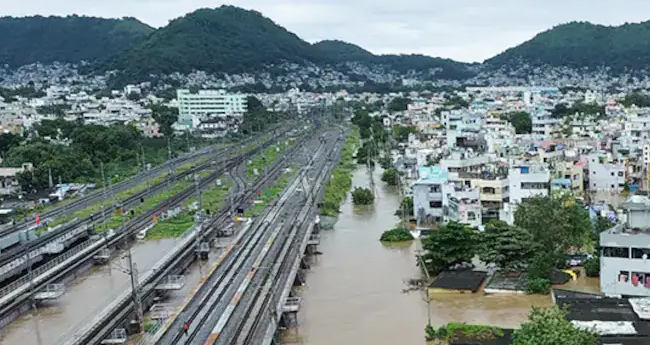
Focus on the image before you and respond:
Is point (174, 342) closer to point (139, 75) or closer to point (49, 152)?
point (49, 152)

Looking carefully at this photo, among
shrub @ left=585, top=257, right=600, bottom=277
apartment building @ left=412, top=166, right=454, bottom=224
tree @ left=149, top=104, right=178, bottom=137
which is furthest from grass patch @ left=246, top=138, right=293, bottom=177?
shrub @ left=585, top=257, right=600, bottom=277

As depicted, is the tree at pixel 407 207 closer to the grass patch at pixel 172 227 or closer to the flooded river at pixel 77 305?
the grass patch at pixel 172 227

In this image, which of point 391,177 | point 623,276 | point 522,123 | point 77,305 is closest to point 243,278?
point 77,305

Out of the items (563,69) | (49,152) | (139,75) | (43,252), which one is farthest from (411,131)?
(563,69)

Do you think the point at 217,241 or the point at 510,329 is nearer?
the point at 510,329

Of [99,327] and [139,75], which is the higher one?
[139,75]
